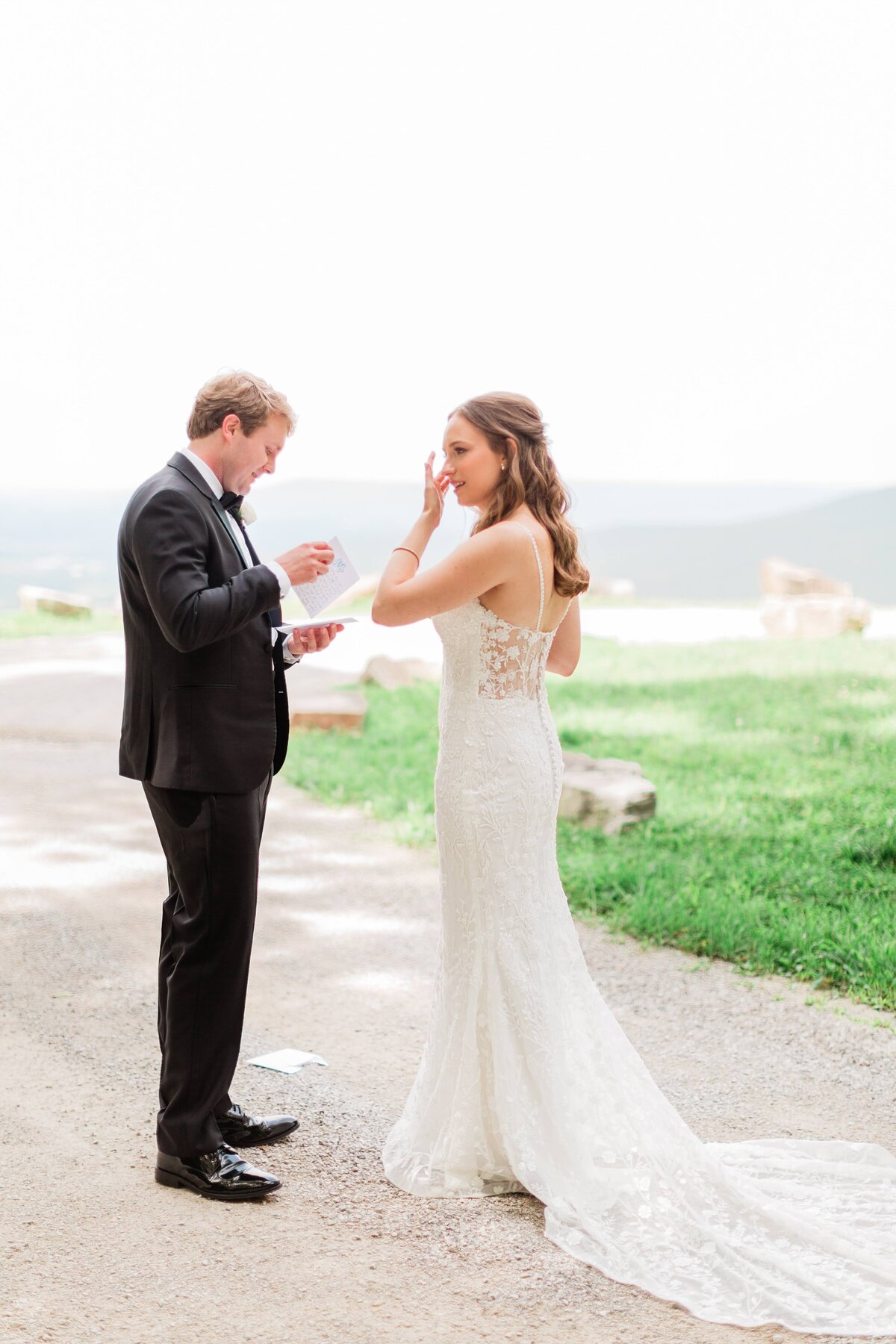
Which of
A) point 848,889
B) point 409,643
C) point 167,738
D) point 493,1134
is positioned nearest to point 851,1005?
point 848,889

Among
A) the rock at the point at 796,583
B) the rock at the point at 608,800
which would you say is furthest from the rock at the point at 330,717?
the rock at the point at 796,583

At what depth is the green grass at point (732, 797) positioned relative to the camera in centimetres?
536

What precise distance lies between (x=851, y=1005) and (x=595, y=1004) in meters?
1.80

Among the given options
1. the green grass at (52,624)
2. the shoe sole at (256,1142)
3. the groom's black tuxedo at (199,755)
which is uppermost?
the groom's black tuxedo at (199,755)

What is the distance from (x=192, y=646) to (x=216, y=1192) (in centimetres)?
140

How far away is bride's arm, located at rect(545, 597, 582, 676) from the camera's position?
11.9 ft

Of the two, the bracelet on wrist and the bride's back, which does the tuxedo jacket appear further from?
the bride's back

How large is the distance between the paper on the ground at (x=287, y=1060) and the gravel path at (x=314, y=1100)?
2.0 inches

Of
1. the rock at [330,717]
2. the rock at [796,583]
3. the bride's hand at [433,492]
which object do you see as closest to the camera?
the bride's hand at [433,492]

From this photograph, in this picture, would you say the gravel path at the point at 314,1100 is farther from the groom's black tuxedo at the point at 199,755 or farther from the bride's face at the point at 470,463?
the bride's face at the point at 470,463

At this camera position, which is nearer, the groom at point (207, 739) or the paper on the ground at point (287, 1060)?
the groom at point (207, 739)

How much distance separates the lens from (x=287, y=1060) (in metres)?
→ 4.23

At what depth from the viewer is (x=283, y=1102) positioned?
3900 mm

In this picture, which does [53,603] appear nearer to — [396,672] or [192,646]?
[396,672]
